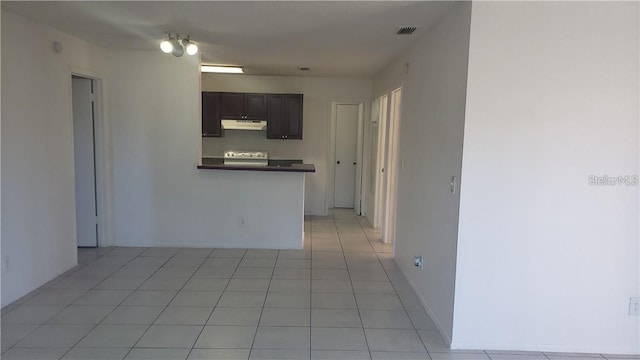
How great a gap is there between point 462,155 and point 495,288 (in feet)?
2.96

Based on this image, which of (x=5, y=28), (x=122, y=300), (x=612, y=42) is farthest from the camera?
(x=122, y=300)

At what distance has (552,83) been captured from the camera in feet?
8.24

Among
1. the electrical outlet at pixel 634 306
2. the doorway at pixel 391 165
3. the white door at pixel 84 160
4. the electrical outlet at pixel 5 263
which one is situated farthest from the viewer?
the doorway at pixel 391 165

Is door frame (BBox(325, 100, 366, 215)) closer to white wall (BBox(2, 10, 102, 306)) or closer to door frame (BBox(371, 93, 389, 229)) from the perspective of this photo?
door frame (BBox(371, 93, 389, 229))

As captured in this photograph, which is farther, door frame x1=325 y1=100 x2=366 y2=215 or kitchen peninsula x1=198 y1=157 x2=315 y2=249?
door frame x1=325 y1=100 x2=366 y2=215

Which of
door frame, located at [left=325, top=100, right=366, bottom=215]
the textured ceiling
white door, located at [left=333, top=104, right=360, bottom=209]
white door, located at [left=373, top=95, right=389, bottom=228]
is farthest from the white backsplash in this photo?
the textured ceiling

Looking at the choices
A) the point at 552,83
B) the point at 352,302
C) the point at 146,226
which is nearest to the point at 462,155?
the point at 552,83

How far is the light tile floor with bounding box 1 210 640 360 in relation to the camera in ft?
A: 8.71

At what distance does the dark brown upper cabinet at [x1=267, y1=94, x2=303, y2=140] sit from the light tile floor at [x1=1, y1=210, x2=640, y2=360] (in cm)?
258

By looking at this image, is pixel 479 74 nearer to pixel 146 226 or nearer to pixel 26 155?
pixel 26 155

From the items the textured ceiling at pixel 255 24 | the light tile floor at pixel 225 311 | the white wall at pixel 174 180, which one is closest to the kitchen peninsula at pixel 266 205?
the white wall at pixel 174 180

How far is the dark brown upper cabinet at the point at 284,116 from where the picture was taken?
6.67 meters

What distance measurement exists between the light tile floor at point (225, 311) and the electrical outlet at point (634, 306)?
357 mm

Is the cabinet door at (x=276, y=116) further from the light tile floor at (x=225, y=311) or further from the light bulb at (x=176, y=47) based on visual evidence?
the light bulb at (x=176, y=47)
